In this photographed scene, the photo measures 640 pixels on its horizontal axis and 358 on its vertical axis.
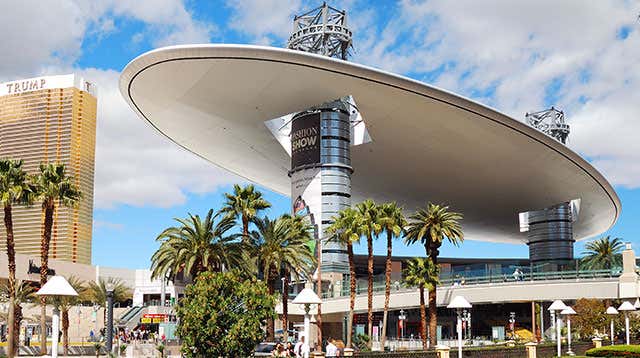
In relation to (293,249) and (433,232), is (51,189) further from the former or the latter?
(433,232)

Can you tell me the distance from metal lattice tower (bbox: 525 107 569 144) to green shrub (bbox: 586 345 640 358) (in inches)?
2792

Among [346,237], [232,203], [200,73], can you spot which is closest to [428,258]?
[346,237]

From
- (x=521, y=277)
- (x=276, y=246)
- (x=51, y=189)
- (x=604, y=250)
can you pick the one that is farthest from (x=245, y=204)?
(x=604, y=250)

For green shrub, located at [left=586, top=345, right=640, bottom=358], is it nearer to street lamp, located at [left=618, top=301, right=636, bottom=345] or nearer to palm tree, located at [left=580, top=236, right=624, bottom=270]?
street lamp, located at [left=618, top=301, right=636, bottom=345]

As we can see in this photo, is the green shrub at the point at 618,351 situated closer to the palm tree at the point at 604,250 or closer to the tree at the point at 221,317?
the tree at the point at 221,317

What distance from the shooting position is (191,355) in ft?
110

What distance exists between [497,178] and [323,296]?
2968 cm

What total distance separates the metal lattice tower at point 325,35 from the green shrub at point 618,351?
46.9 m

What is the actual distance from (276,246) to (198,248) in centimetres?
875

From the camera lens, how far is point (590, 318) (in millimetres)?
51500

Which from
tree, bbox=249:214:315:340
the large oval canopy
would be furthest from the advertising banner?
tree, bbox=249:214:315:340

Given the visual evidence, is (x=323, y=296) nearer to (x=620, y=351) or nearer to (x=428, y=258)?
(x=428, y=258)

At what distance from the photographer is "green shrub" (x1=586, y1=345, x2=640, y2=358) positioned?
39.4 m

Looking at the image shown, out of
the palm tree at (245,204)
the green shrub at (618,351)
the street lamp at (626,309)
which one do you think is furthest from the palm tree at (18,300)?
the street lamp at (626,309)
